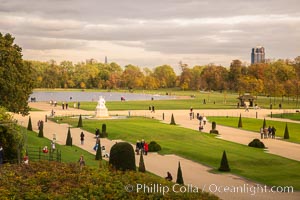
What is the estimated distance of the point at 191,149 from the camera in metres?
37.4

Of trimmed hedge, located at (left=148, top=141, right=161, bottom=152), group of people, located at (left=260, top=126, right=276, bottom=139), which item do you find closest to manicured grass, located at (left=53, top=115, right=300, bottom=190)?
trimmed hedge, located at (left=148, top=141, right=161, bottom=152)

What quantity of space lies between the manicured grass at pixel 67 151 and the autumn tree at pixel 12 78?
376 cm

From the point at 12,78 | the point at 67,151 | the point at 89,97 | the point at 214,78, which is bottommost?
the point at 67,151

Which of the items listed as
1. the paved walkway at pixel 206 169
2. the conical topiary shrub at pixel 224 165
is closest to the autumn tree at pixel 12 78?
the paved walkway at pixel 206 169

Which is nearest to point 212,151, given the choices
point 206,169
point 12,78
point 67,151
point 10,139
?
point 206,169

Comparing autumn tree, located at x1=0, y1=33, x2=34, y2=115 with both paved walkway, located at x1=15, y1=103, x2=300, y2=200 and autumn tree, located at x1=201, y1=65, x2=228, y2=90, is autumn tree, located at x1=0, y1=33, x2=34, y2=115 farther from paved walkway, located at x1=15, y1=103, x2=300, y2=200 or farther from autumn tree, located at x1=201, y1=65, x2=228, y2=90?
autumn tree, located at x1=201, y1=65, x2=228, y2=90

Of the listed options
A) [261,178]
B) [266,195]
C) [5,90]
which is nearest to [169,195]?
[266,195]

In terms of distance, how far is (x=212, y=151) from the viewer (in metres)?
36.6

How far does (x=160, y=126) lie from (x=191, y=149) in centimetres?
1491

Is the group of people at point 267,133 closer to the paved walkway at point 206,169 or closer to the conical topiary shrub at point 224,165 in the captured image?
the paved walkway at point 206,169

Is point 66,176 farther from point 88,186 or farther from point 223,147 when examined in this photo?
point 223,147

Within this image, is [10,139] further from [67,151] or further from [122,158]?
[122,158]

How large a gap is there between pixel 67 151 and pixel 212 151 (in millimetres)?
12136

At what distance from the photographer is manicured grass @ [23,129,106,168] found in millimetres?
31609
